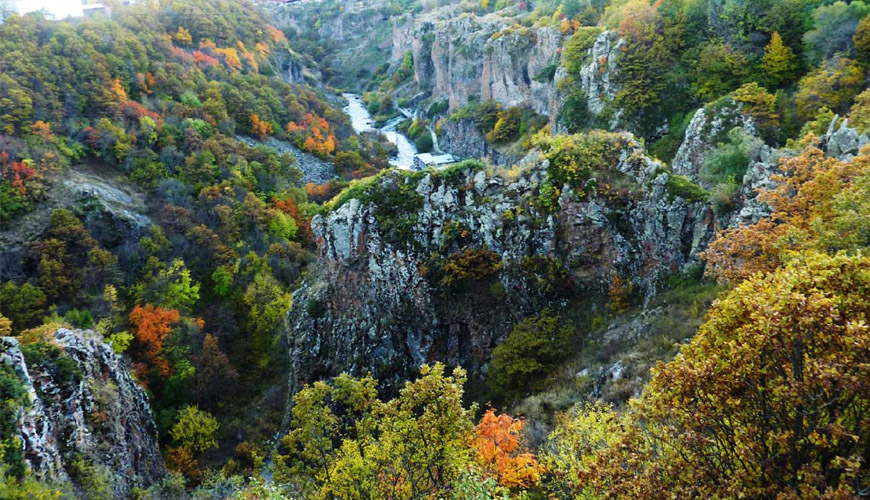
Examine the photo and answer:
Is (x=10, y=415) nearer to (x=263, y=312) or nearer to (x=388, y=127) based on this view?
(x=263, y=312)

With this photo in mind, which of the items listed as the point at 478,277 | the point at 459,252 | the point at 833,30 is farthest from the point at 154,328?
the point at 833,30

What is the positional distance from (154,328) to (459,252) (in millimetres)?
21128

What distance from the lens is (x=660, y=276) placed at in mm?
18688

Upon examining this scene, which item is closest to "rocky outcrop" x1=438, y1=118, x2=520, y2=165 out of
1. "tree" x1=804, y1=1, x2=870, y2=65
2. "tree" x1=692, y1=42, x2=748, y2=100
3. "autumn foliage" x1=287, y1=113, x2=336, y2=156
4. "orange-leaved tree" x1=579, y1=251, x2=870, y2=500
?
"autumn foliage" x1=287, y1=113, x2=336, y2=156

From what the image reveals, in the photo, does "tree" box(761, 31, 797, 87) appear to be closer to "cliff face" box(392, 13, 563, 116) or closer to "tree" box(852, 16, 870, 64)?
"tree" box(852, 16, 870, 64)

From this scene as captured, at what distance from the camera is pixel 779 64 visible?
27.4 meters

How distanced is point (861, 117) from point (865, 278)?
16.0 metres

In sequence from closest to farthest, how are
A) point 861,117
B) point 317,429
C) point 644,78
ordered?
point 317,429 < point 861,117 < point 644,78

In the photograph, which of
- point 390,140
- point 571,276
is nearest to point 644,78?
point 571,276

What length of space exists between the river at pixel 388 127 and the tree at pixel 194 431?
3572 centimetres

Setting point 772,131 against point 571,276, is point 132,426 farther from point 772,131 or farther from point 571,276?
point 772,131

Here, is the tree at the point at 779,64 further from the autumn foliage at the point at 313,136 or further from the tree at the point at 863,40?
the autumn foliage at the point at 313,136

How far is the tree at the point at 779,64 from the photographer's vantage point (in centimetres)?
2733

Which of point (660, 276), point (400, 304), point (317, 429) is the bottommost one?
point (400, 304)
